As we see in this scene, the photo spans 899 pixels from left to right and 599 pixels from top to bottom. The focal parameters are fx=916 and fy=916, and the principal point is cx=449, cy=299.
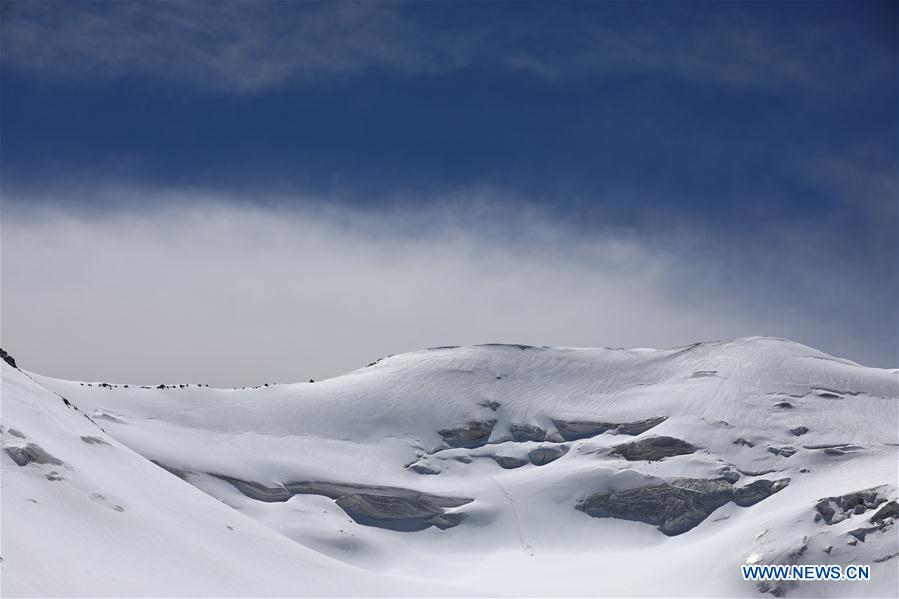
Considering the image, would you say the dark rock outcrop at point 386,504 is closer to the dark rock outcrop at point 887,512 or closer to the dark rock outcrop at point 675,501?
the dark rock outcrop at point 675,501

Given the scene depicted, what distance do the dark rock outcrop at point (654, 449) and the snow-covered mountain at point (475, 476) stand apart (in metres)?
0.19

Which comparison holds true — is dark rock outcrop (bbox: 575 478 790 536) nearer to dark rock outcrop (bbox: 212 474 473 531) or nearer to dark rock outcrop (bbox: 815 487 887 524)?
dark rock outcrop (bbox: 815 487 887 524)

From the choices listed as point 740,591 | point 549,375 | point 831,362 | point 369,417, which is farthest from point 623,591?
point 831,362

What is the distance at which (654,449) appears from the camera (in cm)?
8219

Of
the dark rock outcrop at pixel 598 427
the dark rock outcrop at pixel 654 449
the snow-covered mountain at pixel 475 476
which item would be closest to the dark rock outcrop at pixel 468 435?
the snow-covered mountain at pixel 475 476

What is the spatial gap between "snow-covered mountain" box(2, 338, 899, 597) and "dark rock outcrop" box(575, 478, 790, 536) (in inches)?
6.5

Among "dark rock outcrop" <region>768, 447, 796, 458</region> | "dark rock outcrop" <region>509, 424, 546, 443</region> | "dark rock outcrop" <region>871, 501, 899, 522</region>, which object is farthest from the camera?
"dark rock outcrop" <region>509, 424, 546, 443</region>

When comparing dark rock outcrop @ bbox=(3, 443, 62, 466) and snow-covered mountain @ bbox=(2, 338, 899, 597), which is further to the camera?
snow-covered mountain @ bbox=(2, 338, 899, 597)

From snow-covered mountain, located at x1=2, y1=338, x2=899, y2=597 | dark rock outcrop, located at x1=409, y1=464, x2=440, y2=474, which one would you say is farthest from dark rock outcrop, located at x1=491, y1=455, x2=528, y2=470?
dark rock outcrop, located at x1=409, y1=464, x2=440, y2=474

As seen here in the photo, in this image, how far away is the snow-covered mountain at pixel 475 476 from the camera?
40031 millimetres

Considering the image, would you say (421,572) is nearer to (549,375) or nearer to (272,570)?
(272,570)

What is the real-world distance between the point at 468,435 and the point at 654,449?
59.8ft

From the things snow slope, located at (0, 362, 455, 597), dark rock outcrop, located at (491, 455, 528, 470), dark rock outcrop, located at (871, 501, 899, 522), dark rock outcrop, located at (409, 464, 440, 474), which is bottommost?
snow slope, located at (0, 362, 455, 597)

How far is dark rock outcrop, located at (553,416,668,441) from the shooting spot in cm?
8662
